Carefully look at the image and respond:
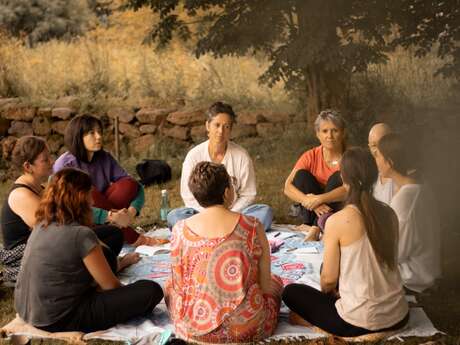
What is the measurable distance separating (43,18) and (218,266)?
48.2 feet

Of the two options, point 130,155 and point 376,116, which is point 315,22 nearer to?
point 376,116

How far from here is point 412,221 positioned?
4539 millimetres

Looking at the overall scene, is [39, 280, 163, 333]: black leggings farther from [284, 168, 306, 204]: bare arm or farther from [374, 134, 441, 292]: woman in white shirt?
[284, 168, 306, 204]: bare arm

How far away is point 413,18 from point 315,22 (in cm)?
115

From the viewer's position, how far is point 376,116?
962 centimetres

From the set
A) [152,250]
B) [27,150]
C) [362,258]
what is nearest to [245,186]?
[152,250]

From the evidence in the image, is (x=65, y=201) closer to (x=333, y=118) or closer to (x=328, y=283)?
(x=328, y=283)

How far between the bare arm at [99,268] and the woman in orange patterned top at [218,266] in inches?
15.5

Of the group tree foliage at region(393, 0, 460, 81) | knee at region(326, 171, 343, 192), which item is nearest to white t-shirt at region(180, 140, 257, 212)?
knee at region(326, 171, 343, 192)

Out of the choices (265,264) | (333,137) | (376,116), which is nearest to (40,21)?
(376,116)

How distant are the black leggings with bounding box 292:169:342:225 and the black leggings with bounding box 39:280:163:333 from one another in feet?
7.48

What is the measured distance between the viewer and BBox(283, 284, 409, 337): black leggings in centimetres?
383

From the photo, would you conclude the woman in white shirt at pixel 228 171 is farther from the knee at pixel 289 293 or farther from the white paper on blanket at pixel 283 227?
the knee at pixel 289 293

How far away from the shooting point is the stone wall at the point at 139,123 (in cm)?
1020
